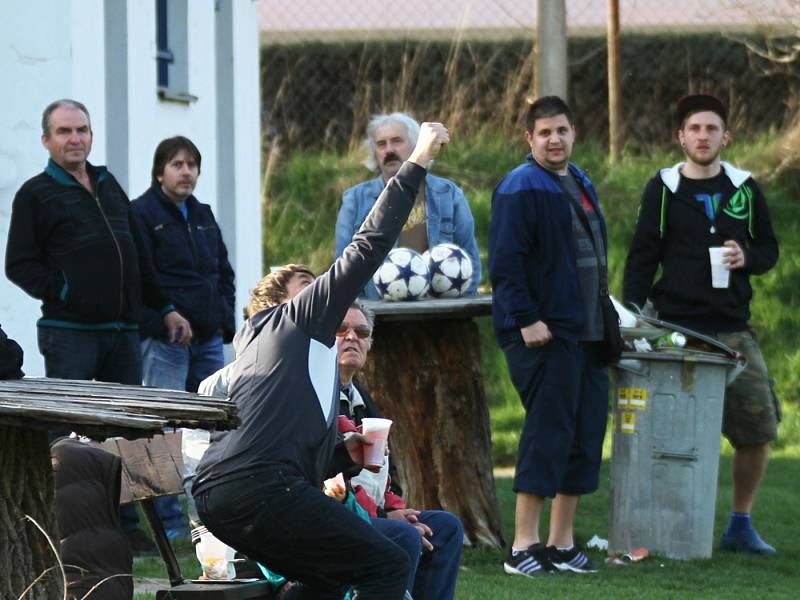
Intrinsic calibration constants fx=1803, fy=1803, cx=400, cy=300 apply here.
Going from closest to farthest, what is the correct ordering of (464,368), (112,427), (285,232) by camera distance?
(112,427), (464,368), (285,232)

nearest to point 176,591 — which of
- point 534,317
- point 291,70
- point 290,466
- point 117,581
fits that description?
point 117,581

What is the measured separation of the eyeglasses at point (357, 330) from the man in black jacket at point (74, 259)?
90.8 inches

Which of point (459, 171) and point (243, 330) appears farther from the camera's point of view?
point (459, 171)

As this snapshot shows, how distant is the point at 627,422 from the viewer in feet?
26.9

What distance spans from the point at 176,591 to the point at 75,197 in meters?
2.99

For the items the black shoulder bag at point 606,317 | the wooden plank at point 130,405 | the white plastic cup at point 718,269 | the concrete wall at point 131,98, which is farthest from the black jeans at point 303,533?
the concrete wall at point 131,98

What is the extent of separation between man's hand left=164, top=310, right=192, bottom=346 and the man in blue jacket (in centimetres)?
155

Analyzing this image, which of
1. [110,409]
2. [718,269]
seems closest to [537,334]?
[718,269]

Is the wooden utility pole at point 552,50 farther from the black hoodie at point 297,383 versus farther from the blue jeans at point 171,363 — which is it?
the black hoodie at point 297,383

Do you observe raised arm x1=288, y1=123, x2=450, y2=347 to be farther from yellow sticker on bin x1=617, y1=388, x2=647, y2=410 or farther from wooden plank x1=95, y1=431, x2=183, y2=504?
yellow sticker on bin x1=617, y1=388, x2=647, y2=410

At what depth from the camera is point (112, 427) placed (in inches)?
148

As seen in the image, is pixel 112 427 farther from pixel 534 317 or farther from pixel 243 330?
pixel 534 317

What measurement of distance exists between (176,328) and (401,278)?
3.81 ft

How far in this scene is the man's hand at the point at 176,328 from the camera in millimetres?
8359
